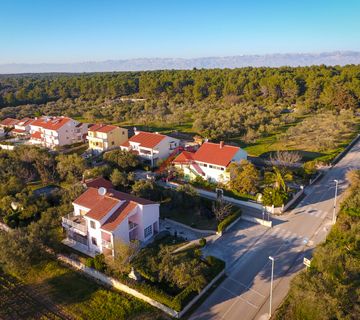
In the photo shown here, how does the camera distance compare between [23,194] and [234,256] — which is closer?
[234,256]

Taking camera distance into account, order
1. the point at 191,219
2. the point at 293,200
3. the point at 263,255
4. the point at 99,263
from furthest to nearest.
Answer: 1. the point at 293,200
2. the point at 191,219
3. the point at 263,255
4. the point at 99,263

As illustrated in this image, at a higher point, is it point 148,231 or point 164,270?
point 164,270

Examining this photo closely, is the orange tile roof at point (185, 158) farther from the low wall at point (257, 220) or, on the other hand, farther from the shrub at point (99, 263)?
the shrub at point (99, 263)

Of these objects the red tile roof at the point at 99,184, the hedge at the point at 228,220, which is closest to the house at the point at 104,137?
the red tile roof at the point at 99,184

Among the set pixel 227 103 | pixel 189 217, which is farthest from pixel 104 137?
pixel 227 103

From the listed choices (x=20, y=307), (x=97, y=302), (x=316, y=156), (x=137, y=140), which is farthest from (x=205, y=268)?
(x=316, y=156)

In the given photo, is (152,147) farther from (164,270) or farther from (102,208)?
(164,270)

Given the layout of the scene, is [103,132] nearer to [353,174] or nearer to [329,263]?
[353,174]
